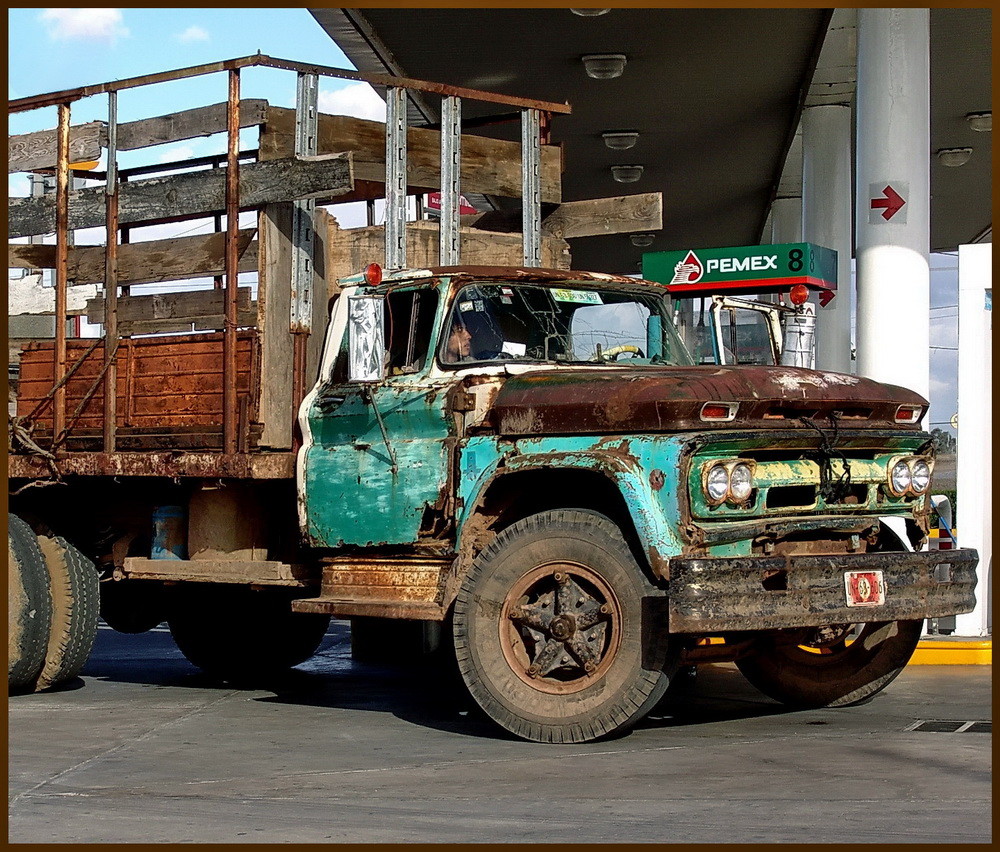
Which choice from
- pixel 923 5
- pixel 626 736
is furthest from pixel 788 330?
pixel 923 5

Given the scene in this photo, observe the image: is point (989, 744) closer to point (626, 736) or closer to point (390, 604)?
point (626, 736)

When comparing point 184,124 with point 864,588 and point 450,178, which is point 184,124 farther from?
point 864,588

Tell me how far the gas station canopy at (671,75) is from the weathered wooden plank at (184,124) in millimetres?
2096

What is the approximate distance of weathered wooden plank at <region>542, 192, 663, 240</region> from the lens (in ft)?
33.8

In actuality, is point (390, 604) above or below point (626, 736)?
above

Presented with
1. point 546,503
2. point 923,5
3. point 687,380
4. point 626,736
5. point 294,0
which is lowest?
point 626,736

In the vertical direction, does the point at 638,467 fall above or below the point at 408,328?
below

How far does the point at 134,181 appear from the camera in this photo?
388 inches

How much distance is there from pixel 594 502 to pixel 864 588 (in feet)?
4.38

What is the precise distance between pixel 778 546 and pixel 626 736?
1174 millimetres

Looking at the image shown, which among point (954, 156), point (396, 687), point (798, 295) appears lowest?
point (396, 687)

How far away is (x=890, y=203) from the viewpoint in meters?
13.3

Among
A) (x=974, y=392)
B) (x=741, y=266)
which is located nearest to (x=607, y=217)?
(x=974, y=392)

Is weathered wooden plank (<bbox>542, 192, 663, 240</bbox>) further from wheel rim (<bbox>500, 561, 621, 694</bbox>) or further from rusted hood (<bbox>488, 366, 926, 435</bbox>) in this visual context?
wheel rim (<bbox>500, 561, 621, 694</bbox>)
